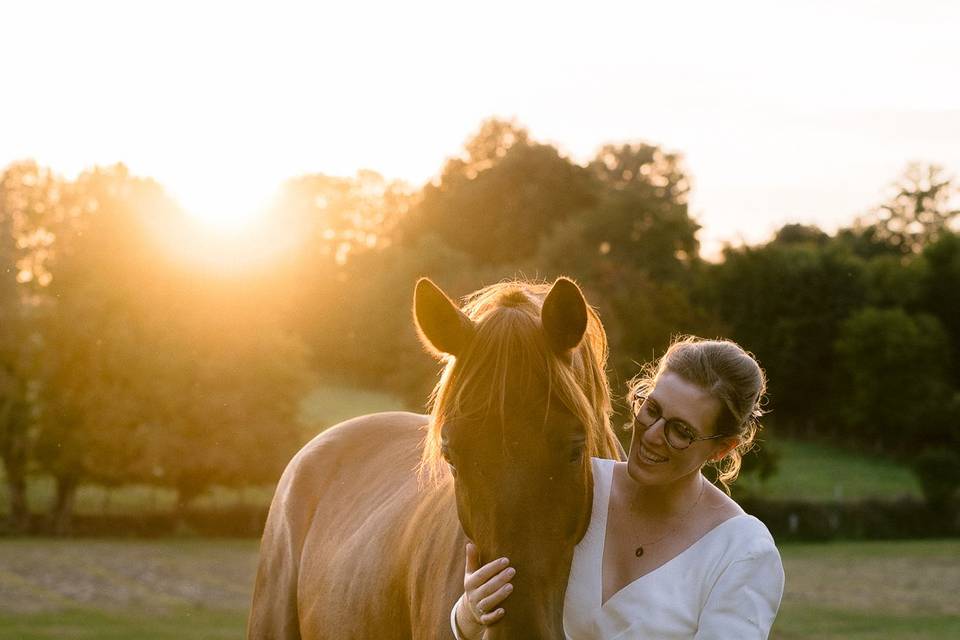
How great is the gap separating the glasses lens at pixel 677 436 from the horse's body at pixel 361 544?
2.79 ft

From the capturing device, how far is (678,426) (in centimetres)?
312

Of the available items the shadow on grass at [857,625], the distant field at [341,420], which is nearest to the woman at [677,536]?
the shadow on grass at [857,625]

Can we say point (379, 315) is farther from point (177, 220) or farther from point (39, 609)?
point (39, 609)

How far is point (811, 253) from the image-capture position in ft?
169

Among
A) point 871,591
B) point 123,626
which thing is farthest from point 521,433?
point 871,591

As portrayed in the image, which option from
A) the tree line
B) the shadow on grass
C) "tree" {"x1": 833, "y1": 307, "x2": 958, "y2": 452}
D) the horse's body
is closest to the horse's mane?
the horse's body

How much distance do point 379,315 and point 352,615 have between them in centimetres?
3102

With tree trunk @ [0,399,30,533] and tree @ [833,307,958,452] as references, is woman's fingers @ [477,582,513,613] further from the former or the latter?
tree @ [833,307,958,452]

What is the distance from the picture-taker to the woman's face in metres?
3.12

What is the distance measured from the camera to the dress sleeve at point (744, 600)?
290 centimetres

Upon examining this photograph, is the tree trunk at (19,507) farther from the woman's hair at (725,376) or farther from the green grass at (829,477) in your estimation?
the woman's hair at (725,376)

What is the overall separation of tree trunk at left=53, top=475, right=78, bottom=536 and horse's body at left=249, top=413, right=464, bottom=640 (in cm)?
3965

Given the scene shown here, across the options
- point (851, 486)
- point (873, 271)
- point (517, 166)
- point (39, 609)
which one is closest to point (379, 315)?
point (517, 166)

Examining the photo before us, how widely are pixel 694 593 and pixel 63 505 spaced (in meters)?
43.7
